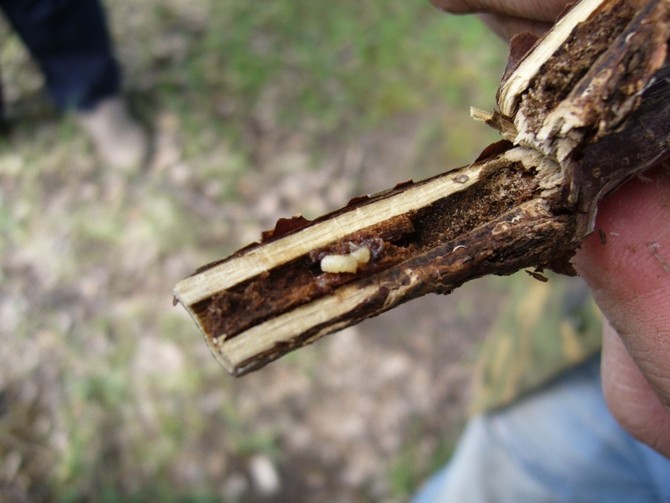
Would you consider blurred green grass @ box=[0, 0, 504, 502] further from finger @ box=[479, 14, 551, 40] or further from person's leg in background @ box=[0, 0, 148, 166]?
finger @ box=[479, 14, 551, 40]

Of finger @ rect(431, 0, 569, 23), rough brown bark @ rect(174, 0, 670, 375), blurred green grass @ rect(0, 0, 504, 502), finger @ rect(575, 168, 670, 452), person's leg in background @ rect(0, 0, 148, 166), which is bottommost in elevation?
finger @ rect(575, 168, 670, 452)

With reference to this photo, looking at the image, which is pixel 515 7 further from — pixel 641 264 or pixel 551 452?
pixel 551 452

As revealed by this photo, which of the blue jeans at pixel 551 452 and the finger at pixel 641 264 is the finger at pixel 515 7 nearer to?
the finger at pixel 641 264

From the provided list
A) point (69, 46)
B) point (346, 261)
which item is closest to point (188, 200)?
point (69, 46)

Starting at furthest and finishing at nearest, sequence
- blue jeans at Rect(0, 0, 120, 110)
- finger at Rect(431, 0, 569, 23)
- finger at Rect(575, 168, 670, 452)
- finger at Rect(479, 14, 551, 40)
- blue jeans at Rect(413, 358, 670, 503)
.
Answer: blue jeans at Rect(0, 0, 120, 110)
blue jeans at Rect(413, 358, 670, 503)
finger at Rect(479, 14, 551, 40)
finger at Rect(431, 0, 569, 23)
finger at Rect(575, 168, 670, 452)

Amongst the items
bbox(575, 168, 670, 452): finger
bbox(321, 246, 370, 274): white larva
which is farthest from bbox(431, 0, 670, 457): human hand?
bbox(321, 246, 370, 274): white larva
